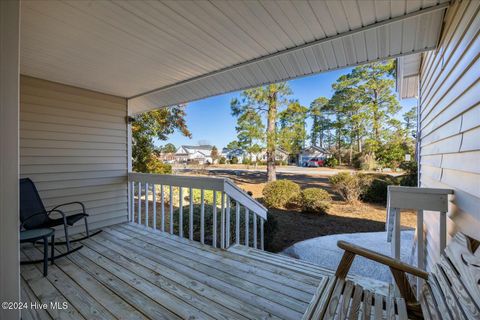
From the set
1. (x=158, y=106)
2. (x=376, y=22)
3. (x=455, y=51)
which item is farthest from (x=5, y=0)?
(x=158, y=106)

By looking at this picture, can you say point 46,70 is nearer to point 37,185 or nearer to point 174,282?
point 37,185

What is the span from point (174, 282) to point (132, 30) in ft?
7.59

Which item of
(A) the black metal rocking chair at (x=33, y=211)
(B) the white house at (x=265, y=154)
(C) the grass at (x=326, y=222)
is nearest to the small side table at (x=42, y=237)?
(A) the black metal rocking chair at (x=33, y=211)

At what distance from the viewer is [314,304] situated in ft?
3.97

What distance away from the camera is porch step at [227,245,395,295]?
206 cm

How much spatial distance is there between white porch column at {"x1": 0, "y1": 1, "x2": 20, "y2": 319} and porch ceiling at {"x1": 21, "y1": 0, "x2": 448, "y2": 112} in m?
0.66

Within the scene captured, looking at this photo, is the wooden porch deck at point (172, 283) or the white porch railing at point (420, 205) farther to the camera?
the wooden porch deck at point (172, 283)

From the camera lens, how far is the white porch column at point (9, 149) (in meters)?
1.20

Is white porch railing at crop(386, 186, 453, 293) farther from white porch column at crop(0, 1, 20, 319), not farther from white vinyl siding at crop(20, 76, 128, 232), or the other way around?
white vinyl siding at crop(20, 76, 128, 232)

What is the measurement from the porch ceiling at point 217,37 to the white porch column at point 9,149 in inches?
26.1

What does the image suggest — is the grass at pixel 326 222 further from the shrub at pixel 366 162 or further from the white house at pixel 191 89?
the shrub at pixel 366 162

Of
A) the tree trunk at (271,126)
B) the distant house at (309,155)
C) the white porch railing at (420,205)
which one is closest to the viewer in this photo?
the white porch railing at (420,205)

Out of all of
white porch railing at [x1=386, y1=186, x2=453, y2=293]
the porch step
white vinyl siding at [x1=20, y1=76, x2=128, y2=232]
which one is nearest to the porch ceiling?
white vinyl siding at [x1=20, y1=76, x2=128, y2=232]

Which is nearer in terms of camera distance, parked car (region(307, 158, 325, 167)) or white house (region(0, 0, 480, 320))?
white house (region(0, 0, 480, 320))
